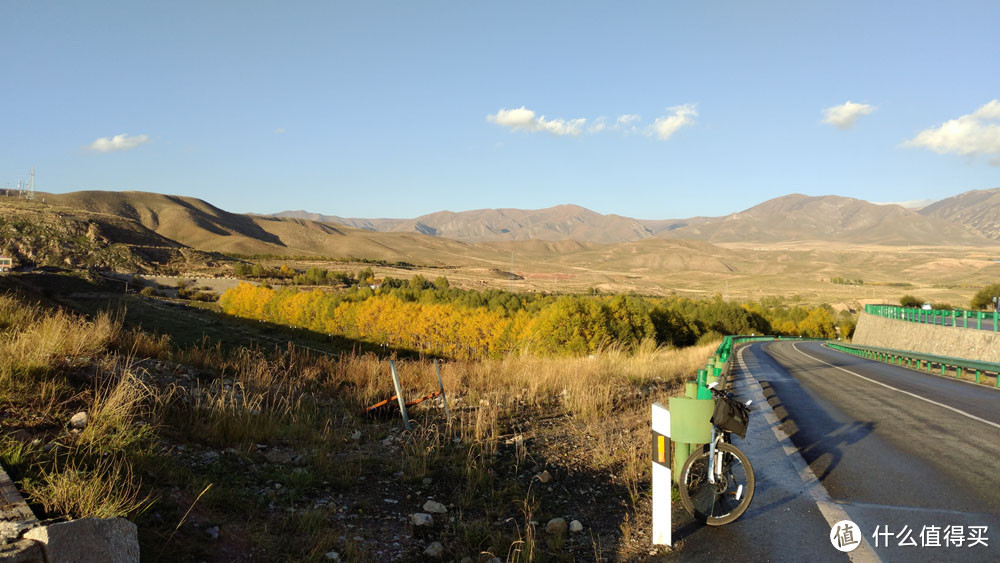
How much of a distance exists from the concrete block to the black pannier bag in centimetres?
435

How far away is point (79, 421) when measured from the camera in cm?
527

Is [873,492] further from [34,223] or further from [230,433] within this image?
[34,223]

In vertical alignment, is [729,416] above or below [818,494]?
above

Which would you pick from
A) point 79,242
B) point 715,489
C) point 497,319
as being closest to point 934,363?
point 715,489

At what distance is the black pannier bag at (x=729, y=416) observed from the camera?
4.94 m

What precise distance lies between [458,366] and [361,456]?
671 centimetres

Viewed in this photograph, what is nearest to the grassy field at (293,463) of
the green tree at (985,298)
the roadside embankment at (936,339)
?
the roadside embankment at (936,339)

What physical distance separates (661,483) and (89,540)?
3.83 m

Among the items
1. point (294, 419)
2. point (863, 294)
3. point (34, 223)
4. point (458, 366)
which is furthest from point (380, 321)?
point (863, 294)

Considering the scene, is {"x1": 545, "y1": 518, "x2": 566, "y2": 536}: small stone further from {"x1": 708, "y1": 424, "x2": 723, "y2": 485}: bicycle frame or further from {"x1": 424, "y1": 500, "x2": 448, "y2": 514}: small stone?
{"x1": 708, "y1": 424, "x2": 723, "y2": 485}: bicycle frame

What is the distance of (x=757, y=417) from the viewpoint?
32.6 ft

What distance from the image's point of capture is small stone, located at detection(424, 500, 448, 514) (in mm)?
5141

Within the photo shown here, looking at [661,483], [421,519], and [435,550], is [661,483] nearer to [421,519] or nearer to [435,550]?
[435,550]

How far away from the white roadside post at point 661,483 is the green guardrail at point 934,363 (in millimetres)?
17264
